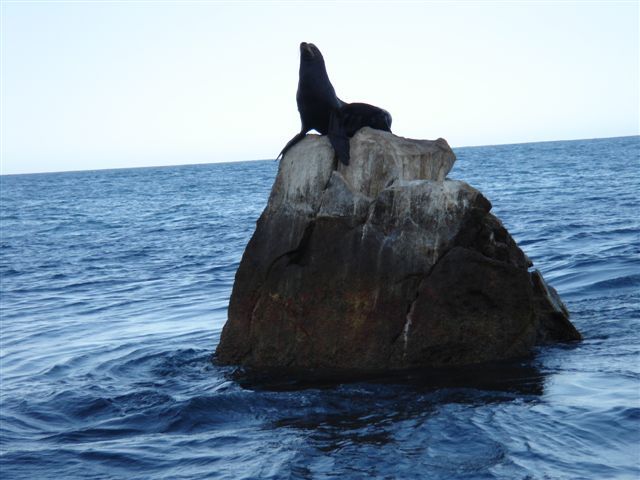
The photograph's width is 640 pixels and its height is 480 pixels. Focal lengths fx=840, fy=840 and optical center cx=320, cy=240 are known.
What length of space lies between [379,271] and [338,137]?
1.61 metres

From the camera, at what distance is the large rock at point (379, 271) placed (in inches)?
333

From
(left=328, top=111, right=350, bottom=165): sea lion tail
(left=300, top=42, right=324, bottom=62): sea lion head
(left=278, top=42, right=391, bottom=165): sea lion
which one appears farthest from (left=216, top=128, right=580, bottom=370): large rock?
(left=300, top=42, right=324, bottom=62): sea lion head

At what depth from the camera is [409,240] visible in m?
8.49

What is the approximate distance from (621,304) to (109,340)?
22.9 ft

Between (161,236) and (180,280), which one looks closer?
(180,280)

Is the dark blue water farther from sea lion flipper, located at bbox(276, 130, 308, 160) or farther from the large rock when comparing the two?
sea lion flipper, located at bbox(276, 130, 308, 160)

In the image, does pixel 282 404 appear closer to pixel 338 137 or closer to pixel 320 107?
pixel 338 137

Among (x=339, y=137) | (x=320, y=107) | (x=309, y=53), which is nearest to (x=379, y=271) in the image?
(x=339, y=137)

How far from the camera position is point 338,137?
9.15 m

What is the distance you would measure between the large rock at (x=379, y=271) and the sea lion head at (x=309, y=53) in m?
1.24

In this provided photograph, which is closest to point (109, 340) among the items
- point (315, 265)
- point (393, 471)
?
point (315, 265)

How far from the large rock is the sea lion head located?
4.05 ft

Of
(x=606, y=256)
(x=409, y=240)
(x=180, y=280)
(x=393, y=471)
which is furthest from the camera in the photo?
(x=180, y=280)

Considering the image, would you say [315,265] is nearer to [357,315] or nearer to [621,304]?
[357,315]
